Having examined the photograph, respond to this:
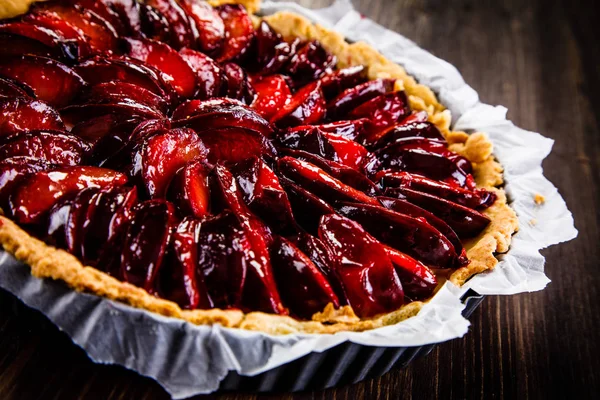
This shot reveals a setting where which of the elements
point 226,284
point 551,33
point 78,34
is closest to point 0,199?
point 226,284

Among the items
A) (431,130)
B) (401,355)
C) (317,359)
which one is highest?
(431,130)

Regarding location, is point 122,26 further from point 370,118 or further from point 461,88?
point 461,88

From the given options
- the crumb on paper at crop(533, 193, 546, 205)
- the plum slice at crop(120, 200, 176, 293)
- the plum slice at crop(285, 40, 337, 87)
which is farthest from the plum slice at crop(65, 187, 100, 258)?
the crumb on paper at crop(533, 193, 546, 205)

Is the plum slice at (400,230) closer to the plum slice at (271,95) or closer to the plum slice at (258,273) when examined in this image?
the plum slice at (258,273)

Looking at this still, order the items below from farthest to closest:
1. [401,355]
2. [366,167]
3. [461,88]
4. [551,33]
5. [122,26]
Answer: [551,33] < [461,88] < [122,26] < [366,167] < [401,355]

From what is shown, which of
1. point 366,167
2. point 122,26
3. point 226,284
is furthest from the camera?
point 122,26

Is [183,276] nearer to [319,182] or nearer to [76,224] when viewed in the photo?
[76,224]

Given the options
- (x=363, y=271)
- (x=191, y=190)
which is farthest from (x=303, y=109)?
(x=363, y=271)

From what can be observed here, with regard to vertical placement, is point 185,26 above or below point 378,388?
above
